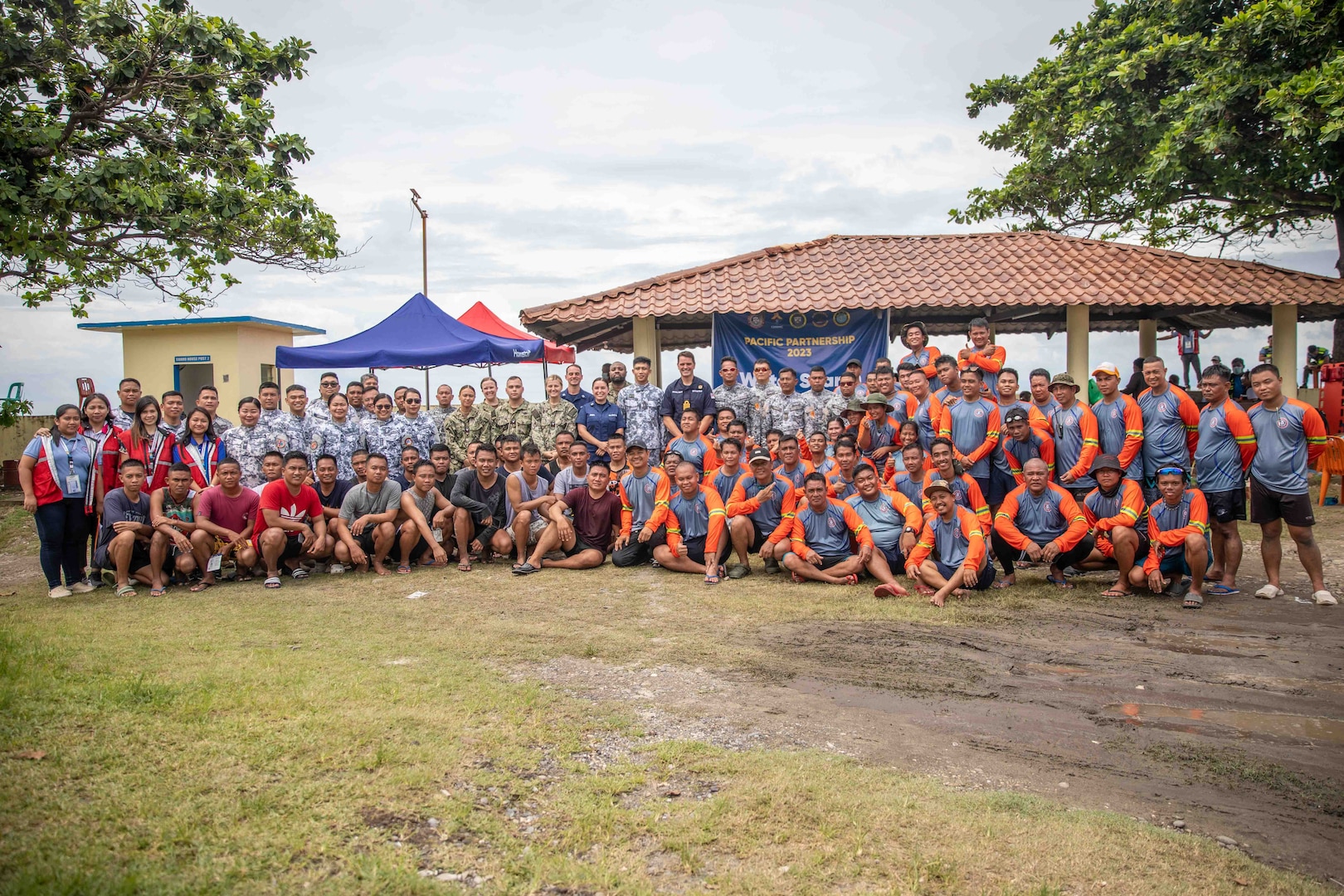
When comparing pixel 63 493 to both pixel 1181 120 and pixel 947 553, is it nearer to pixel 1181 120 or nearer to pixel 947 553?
pixel 947 553

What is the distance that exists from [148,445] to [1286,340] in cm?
1636

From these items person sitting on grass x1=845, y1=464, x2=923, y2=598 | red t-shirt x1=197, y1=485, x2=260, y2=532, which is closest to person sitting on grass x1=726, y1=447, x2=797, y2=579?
person sitting on grass x1=845, y1=464, x2=923, y2=598

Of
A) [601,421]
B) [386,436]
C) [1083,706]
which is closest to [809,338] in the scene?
[601,421]

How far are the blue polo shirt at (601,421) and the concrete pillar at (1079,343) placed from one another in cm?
800

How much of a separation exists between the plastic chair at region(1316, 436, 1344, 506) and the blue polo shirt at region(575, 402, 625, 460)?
10.3m

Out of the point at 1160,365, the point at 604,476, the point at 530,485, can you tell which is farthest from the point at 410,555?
the point at 1160,365

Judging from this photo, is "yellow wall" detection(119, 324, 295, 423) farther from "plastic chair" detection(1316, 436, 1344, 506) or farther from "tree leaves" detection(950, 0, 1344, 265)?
"plastic chair" detection(1316, 436, 1344, 506)

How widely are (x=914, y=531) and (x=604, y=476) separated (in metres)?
3.06

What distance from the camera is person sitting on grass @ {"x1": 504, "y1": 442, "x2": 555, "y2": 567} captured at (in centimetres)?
925

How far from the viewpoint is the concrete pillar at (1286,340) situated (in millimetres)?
14656

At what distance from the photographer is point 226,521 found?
8.68 meters

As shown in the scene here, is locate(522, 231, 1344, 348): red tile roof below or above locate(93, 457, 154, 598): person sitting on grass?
above

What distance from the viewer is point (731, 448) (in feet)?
29.4

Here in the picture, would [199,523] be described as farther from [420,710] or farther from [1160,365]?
[1160,365]
